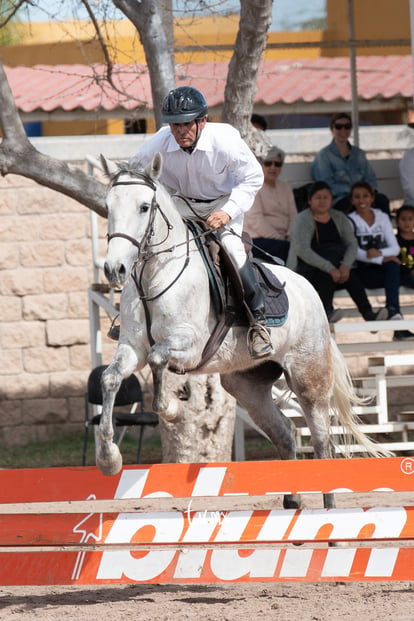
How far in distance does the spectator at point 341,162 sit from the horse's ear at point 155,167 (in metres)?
5.04

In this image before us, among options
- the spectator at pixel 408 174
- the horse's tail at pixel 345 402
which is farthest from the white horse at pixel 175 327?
the spectator at pixel 408 174

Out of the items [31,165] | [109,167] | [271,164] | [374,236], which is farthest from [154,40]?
[109,167]

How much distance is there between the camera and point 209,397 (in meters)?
8.62

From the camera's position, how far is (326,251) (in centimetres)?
951

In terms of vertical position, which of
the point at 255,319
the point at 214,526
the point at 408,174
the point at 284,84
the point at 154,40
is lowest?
the point at 214,526

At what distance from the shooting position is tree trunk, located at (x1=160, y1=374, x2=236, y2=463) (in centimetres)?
858

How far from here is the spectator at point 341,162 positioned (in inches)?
406

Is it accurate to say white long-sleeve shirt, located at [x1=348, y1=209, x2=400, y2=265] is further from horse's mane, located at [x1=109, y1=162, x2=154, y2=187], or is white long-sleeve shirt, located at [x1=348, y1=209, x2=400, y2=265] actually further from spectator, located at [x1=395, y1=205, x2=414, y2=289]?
horse's mane, located at [x1=109, y1=162, x2=154, y2=187]

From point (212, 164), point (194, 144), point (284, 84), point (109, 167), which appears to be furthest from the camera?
point (284, 84)

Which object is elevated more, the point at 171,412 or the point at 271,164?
the point at 271,164

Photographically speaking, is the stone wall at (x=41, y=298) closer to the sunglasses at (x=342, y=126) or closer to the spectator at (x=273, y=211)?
the spectator at (x=273, y=211)

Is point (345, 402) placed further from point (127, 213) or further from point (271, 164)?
point (271, 164)

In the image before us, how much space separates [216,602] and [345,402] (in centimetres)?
204

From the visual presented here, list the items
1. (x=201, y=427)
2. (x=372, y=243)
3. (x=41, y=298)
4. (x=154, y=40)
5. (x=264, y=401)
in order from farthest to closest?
(x=41, y=298) < (x=372, y=243) < (x=201, y=427) < (x=154, y=40) < (x=264, y=401)
